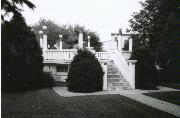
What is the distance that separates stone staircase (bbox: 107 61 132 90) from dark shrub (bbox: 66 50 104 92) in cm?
153

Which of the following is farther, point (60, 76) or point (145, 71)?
point (60, 76)

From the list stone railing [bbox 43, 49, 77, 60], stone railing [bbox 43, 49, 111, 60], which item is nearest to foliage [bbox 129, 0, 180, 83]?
stone railing [bbox 43, 49, 111, 60]

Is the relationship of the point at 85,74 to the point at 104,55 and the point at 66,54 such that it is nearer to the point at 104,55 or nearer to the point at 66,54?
the point at 66,54

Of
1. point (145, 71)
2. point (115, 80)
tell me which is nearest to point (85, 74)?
point (115, 80)

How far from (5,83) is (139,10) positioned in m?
20.3

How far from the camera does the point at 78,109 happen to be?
42.7 feet

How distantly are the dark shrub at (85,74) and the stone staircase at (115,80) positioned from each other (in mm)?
1526

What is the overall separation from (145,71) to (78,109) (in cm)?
967

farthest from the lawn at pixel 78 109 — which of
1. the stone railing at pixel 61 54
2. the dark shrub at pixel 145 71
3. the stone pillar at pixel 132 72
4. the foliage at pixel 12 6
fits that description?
the stone railing at pixel 61 54

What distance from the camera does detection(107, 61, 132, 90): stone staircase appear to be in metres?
21.5

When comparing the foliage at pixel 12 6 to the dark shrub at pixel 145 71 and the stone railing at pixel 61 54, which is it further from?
the stone railing at pixel 61 54

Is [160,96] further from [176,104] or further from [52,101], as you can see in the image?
[52,101]

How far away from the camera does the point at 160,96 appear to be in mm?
17703

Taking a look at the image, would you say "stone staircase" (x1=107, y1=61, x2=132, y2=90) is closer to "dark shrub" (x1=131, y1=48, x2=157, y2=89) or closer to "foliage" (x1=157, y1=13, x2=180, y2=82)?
"dark shrub" (x1=131, y1=48, x2=157, y2=89)
